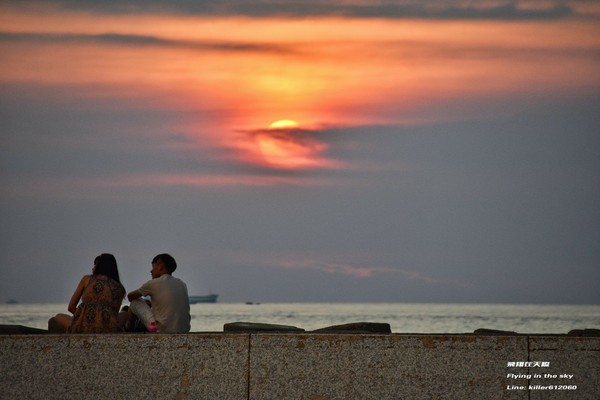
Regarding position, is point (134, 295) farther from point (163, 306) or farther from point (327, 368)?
point (327, 368)

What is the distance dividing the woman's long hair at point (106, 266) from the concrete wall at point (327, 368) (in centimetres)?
159

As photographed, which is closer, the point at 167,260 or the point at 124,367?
the point at 124,367

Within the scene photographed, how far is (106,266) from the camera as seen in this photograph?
1102 centimetres

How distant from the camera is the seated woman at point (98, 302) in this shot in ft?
34.9

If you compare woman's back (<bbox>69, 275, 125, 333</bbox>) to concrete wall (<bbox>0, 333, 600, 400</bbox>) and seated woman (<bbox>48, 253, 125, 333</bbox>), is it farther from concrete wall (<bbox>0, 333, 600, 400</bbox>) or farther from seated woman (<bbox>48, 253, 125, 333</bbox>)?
concrete wall (<bbox>0, 333, 600, 400</bbox>)

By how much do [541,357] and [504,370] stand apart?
0.34 meters

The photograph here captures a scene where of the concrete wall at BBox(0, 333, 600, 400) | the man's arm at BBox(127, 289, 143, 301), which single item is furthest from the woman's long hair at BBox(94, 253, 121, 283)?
the concrete wall at BBox(0, 333, 600, 400)

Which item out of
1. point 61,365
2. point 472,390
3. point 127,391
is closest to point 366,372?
point 472,390

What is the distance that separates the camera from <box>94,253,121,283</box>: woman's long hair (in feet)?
36.1

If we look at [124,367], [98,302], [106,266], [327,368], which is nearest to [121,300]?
[98,302]

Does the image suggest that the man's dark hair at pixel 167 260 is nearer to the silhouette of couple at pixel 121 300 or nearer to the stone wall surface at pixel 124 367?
the silhouette of couple at pixel 121 300

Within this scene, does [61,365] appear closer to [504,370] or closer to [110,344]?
[110,344]

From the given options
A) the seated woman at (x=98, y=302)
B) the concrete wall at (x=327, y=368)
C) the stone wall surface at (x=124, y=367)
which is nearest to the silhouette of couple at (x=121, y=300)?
the seated woman at (x=98, y=302)

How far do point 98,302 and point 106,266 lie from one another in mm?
477
